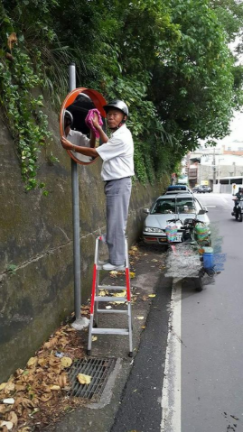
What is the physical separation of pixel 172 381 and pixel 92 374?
31.0 inches

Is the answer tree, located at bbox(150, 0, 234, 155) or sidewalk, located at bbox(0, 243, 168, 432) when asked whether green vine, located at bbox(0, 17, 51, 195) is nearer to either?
sidewalk, located at bbox(0, 243, 168, 432)

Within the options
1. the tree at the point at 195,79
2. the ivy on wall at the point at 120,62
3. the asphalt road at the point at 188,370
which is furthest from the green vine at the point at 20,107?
the tree at the point at 195,79

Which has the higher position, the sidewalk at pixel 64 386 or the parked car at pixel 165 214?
the parked car at pixel 165 214

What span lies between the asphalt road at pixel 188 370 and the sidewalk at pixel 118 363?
80mm

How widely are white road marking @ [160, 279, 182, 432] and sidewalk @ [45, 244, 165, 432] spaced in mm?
375

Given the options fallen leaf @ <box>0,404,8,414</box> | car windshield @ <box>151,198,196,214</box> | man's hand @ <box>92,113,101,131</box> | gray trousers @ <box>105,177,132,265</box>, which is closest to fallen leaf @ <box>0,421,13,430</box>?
fallen leaf @ <box>0,404,8,414</box>

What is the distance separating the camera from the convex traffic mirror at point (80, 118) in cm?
356

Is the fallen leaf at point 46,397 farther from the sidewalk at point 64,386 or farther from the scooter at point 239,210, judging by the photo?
the scooter at point 239,210

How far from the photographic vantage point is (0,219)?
9.45 feet

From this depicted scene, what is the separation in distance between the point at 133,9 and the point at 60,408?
300 inches

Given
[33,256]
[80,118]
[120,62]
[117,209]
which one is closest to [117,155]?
[117,209]

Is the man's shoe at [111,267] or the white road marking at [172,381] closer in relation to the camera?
the white road marking at [172,381]

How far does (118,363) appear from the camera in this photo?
10.7ft

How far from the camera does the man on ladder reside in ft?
10.4
